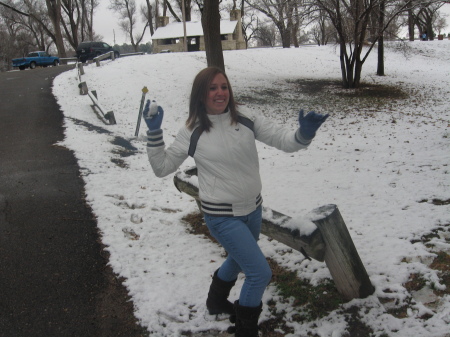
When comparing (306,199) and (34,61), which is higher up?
(34,61)

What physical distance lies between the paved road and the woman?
48.3 inches

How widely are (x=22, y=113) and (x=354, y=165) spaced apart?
394 inches

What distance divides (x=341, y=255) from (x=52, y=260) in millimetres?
3023

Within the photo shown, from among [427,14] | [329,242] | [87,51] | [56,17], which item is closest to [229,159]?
[329,242]

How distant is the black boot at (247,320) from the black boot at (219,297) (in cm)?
35

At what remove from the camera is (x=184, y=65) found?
2136cm

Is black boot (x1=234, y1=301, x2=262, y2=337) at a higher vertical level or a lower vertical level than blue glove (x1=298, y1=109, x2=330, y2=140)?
lower

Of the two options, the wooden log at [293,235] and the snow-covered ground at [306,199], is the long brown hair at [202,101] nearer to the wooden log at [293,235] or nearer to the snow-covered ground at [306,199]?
the wooden log at [293,235]

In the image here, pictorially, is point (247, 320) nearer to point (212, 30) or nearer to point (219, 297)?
Result: point (219, 297)

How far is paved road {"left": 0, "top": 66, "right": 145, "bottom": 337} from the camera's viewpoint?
10.6 feet

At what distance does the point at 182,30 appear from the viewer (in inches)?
1586

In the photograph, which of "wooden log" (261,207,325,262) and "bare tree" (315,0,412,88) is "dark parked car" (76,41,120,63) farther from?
"wooden log" (261,207,325,262)

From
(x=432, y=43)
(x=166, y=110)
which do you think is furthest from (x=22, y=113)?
(x=432, y=43)

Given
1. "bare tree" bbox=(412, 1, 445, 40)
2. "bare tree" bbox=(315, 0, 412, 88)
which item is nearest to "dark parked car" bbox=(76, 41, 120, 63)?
"bare tree" bbox=(315, 0, 412, 88)
